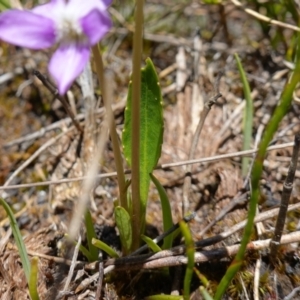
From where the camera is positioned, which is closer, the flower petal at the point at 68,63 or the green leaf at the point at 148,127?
the flower petal at the point at 68,63

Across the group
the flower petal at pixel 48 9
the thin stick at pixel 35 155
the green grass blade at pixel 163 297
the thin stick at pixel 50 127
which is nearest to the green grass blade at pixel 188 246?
the green grass blade at pixel 163 297

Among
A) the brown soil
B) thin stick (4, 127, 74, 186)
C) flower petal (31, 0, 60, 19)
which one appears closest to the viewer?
flower petal (31, 0, 60, 19)

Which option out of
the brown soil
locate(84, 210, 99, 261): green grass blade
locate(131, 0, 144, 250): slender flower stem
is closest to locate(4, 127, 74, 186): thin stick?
the brown soil

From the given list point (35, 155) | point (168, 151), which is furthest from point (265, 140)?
point (35, 155)

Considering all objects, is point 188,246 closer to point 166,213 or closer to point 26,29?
A: point 166,213

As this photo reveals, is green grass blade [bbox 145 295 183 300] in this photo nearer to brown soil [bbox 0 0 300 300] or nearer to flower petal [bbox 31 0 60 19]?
brown soil [bbox 0 0 300 300]

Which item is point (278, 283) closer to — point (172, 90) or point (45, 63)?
point (172, 90)

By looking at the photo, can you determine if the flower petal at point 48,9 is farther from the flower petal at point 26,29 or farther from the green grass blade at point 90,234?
the green grass blade at point 90,234
